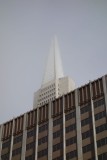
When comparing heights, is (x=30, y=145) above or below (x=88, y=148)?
above

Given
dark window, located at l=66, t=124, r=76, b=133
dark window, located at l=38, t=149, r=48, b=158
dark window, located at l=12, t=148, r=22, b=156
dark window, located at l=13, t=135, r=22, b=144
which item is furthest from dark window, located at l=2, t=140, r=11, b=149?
dark window, located at l=66, t=124, r=76, b=133

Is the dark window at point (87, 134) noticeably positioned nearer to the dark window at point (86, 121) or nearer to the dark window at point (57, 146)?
the dark window at point (86, 121)

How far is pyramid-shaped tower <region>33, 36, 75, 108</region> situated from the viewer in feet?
581

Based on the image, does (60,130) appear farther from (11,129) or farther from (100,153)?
(11,129)

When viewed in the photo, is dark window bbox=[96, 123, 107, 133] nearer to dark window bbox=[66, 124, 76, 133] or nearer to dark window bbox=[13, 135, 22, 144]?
dark window bbox=[66, 124, 76, 133]

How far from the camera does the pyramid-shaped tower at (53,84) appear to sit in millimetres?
177000

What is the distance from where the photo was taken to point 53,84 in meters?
182

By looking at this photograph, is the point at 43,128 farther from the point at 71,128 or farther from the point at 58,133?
the point at 71,128

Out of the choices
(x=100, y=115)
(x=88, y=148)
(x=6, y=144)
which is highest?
(x=6, y=144)

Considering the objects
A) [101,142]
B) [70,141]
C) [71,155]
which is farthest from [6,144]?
[101,142]

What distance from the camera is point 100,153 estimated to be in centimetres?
5709

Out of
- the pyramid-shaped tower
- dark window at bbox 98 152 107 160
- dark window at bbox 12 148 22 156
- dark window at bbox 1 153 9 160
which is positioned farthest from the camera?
the pyramid-shaped tower

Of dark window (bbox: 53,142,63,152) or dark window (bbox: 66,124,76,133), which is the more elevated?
dark window (bbox: 66,124,76,133)

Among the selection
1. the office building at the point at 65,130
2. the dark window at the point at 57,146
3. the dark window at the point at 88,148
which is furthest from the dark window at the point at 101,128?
the dark window at the point at 57,146
